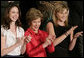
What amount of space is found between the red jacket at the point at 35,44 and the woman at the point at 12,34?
0.06 meters

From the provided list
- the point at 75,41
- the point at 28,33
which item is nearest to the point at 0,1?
the point at 28,33

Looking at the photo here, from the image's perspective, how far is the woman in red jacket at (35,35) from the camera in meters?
1.93

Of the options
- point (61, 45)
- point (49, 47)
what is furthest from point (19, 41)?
point (61, 45)

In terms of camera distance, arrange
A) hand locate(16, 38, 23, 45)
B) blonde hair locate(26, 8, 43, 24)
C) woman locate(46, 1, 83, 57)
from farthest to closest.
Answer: woman locate(46, 1, 83, 57), blonde hair locate(26, 8, 43, 24), hand locate(16, 38, 23, 45)

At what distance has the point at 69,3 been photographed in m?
2.25

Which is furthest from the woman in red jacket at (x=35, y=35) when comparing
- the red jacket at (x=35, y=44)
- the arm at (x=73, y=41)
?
the arm at (x=73, y=41)


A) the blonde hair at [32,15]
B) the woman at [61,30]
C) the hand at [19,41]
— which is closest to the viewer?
the hand at [19,41]

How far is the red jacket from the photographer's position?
1944 millimetres

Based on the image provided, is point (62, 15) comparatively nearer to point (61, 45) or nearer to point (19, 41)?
point (61, 45)

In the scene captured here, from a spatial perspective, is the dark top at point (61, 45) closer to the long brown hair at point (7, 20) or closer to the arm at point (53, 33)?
the arm at point (53, 33)

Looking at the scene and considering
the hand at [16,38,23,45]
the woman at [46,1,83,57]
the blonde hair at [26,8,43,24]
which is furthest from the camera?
the woman at [46,1,83,57]

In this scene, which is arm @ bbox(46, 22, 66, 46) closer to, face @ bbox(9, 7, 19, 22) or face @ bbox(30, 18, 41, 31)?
face @ bbox(30, 18, 41, 31)

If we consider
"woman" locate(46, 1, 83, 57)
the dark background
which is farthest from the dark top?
the dark background

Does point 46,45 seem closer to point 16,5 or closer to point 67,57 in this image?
point 67,57
